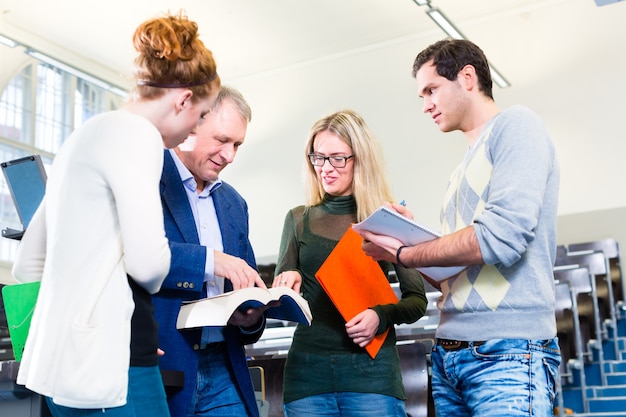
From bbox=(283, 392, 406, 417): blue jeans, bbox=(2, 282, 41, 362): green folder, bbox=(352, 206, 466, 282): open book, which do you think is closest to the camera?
bbox=(2, 282, 41, 362): green folder

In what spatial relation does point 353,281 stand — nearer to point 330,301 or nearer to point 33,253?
point 330,301

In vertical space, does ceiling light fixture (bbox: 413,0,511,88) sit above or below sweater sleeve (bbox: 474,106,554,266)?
above

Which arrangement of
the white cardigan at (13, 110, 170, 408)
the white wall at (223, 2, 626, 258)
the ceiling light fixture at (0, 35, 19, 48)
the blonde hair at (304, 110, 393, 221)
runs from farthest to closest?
the white wall at (223, 2, 626, 258)
the ceiling light fixture at (0, 35, 19, 48)
the blonde hair at (304, 110, 393, 221)
the white cardigan at (13, 110, 170, 408)

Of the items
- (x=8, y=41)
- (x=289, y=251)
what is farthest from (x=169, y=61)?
(x=8, y=41)

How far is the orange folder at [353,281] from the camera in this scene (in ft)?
6.88

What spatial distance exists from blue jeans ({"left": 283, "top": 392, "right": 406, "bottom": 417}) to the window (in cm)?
790

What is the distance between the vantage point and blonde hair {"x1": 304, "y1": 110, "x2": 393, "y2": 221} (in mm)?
2293

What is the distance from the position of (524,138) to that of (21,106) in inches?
363

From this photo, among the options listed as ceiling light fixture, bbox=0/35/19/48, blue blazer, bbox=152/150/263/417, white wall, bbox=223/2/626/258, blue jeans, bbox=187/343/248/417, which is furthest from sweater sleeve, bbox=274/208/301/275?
white wall, bbox=223/2/626/258

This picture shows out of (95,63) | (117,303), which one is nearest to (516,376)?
(117,303)

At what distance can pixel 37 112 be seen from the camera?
10.0 m

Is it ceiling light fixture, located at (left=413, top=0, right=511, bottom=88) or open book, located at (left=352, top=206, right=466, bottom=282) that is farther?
ceiling light fixture, located at (left=413, top=0, right=511, bottom=88)

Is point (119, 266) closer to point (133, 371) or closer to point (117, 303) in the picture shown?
point (117, 303)

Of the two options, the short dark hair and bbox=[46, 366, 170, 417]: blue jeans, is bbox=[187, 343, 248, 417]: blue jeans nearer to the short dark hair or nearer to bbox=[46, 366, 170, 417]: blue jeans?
bbox=[46, 366, 170, 417]: blue jeans
